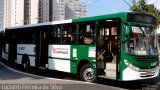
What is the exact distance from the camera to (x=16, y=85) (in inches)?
502

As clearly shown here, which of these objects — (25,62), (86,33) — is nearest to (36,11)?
(25,62)

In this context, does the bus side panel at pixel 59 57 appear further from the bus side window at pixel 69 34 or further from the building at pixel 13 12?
the building at pixel 13 12

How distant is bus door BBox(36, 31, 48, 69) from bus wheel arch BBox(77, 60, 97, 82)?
364 cm

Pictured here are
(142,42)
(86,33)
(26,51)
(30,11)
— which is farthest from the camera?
(30,11)

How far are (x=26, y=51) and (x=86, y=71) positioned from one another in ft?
23.6

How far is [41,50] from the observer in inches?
749

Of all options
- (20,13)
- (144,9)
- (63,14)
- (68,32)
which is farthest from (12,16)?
(68,32)

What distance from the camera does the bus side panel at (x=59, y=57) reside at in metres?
16.0

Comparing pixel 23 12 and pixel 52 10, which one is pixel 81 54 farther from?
pixel 23 12

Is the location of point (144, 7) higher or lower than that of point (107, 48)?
higher

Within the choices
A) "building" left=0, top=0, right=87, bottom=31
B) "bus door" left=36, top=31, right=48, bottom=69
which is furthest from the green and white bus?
"building" left=0, top=0, right=87, bottom=31

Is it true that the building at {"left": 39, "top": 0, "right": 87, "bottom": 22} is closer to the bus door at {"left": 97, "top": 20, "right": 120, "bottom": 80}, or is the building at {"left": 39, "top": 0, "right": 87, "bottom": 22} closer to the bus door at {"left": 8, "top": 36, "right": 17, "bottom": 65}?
the bus door at {"left": 8, "top": 36, "right": 17, "bottom": 65}

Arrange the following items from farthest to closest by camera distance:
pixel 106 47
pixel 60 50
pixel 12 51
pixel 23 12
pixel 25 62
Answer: pixel 23 12
pixel 12 51
pixel 25 62
pixel 60 50
pixel 106 47

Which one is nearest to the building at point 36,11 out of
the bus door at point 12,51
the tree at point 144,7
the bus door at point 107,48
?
the tree at point 144,7
